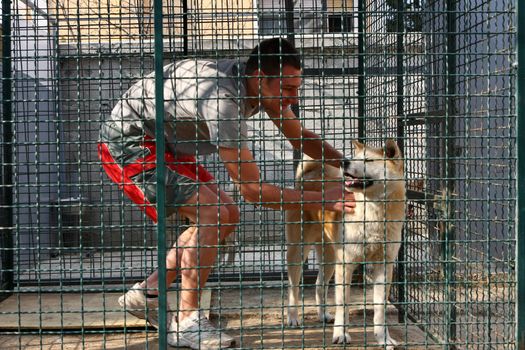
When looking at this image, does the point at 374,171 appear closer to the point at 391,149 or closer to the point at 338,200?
the point at 391,149

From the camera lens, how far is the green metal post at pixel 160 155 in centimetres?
331

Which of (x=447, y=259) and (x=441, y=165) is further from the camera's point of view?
(x=441, y=165)

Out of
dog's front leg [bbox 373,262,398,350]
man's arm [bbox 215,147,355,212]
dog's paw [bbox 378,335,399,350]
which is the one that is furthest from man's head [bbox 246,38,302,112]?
dog's paw [bbox 378,335,399,350]

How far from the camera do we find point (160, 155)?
11.0 feet

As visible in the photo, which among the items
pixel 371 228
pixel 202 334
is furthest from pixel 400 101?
pixel 202 334

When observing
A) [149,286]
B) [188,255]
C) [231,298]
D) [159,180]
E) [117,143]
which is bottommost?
[231,298]

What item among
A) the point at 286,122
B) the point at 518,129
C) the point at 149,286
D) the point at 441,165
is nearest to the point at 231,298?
the point at 149,286

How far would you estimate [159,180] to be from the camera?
3.34m

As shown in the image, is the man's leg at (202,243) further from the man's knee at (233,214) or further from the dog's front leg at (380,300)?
the dog's front leg at (380,300)

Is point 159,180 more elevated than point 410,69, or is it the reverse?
point 410,69

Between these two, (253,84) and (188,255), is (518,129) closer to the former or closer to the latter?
(253,84)

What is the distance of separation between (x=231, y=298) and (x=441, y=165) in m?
2.45

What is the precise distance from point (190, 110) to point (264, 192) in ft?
2.23

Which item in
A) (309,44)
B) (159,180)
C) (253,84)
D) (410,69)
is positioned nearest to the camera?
(159,180)
